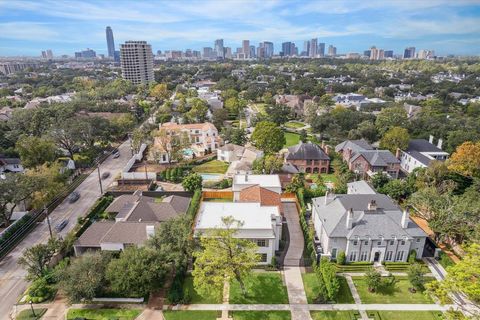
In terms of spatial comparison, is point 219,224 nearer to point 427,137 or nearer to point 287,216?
point 287,216

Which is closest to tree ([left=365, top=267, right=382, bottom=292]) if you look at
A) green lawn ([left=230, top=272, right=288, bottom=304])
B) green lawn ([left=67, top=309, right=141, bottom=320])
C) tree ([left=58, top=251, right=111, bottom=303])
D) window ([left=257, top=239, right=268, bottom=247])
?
green lawn ([left=230, top=272, right=288, bottom=304])

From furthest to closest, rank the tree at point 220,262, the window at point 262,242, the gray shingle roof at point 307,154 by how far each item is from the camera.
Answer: the gray shingle roof at point 307,154 < the window at point 262,242 < the tree at point 220,262

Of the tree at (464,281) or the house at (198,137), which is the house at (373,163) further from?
the tree at (464,281)

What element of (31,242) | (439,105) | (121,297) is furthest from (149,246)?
(439,105)

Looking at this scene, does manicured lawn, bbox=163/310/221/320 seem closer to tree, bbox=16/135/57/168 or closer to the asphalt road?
the asphalt road

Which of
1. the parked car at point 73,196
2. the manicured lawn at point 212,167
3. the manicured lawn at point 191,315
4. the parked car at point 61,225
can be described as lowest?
the manicured lawn at point 191,315

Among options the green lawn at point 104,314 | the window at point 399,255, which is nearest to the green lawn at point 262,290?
the green lawn at point 104,314
